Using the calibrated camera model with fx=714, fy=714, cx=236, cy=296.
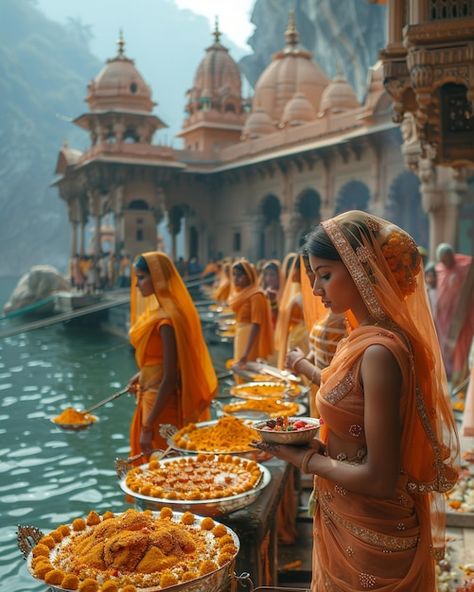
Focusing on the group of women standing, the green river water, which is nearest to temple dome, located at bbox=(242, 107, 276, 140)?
the green river water

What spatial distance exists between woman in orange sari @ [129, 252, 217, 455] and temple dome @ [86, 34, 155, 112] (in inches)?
892

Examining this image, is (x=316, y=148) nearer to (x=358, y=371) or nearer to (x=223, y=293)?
(x=223, y=293)

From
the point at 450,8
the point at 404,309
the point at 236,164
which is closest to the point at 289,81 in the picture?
the point at 236,164

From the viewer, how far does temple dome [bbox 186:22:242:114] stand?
29.2 metres

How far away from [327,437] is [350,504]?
0.18 meters

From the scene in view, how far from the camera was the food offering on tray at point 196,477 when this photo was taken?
236 centimetres

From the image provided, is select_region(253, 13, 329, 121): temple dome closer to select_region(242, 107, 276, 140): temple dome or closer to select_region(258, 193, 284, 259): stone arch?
select_region(242, 107, 276, 140): temple dome

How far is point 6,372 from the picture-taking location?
11.1 m

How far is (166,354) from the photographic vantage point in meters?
3.55

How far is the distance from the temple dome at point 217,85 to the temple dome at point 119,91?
4.12m

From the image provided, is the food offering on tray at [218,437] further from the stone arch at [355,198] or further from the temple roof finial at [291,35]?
the temple roof finial at [291,35]

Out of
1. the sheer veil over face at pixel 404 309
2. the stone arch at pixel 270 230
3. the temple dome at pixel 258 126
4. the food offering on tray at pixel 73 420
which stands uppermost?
the temple dome at pixel 258 126

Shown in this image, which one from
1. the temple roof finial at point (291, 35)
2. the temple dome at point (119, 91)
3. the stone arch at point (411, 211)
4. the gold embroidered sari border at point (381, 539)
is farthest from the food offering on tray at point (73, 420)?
the temple roof finial at point (291, 35)

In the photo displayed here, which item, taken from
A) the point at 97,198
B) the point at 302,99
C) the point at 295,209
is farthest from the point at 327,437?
the point at 97,198
